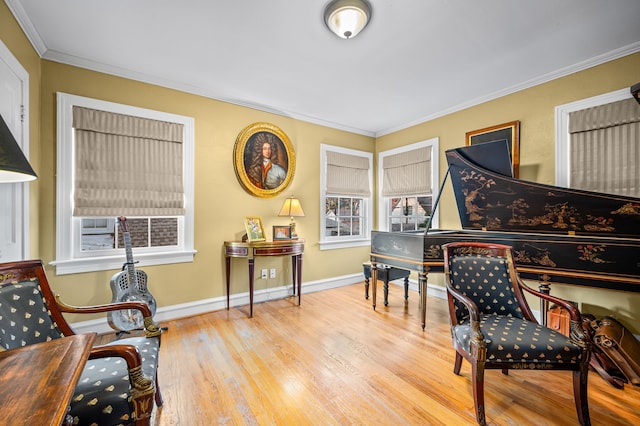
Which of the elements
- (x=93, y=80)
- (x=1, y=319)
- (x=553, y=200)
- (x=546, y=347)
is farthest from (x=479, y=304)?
(x=93, y=80)

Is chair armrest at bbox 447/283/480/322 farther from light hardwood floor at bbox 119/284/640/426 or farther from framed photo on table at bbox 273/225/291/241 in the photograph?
framed photo on table at bbox 273/225/291/241

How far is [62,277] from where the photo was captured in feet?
8.43

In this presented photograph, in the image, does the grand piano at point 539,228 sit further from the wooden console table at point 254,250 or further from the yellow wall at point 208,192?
the yellow wall at point 208,192

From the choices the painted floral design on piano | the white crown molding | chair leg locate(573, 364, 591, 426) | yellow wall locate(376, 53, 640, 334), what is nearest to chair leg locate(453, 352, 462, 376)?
chair leg locate(573, 364, 591, 426)

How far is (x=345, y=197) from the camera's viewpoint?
463 cm

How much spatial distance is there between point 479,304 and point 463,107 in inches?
106

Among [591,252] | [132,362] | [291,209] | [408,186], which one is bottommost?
[132,362]

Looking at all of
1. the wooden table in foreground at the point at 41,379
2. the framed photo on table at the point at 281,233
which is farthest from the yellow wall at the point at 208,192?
the wooden table in foreground at the point at 41,379

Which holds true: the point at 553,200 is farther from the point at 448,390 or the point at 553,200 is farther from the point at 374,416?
the point at 374,416

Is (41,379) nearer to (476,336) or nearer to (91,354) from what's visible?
(91,354)

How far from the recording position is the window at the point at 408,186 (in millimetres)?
4027

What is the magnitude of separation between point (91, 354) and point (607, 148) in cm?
402

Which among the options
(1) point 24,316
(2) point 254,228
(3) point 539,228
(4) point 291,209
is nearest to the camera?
(1) point 24,316

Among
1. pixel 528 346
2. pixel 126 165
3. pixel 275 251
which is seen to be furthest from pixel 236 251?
pixel 528 346
